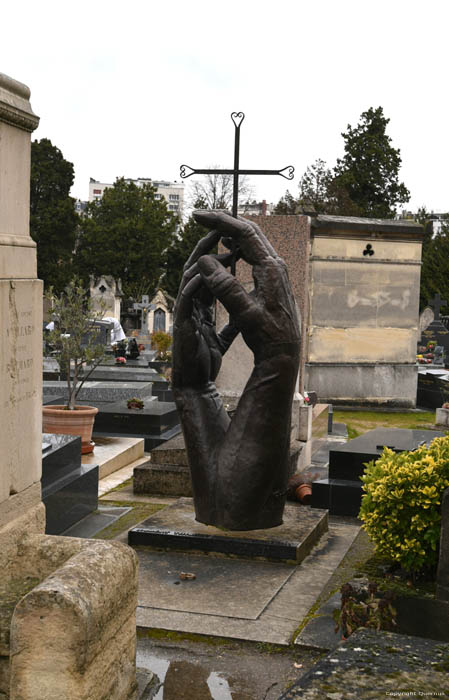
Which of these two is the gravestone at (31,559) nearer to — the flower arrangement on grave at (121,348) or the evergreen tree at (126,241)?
the flower arrangement on grave at (121,348)

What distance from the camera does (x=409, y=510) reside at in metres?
5.01

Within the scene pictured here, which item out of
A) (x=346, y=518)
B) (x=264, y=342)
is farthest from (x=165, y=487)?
(x=264, y=342)

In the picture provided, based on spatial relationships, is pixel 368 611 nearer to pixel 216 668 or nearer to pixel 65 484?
pixel 216 668

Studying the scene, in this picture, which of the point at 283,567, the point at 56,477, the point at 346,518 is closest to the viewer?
the point at 283,567

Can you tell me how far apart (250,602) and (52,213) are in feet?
144

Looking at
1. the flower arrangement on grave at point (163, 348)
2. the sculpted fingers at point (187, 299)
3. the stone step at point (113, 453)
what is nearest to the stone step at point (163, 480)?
the stone step at point (113, 453)

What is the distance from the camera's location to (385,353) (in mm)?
17906

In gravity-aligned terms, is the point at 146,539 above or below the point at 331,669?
below

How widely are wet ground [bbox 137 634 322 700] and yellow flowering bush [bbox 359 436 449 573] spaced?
2.73ft

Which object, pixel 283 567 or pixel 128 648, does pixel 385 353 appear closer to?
pixel 283 567

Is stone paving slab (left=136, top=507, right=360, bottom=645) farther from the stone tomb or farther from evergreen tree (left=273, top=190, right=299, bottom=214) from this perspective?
evergreen tree (left=273, top=190, right=299, bottom=214)

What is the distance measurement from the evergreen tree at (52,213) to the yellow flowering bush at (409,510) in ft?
140

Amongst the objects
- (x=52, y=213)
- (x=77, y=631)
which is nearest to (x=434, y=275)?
(x=52, y=213)

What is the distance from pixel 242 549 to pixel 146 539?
30.5 inches
